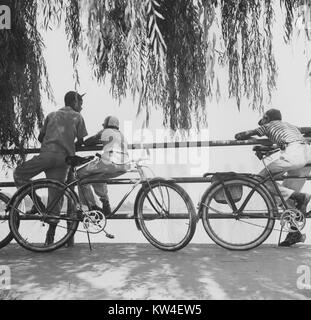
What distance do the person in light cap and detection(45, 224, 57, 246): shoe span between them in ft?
1.21

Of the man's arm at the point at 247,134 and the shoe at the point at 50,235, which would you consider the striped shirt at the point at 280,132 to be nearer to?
the man's arm at the point at 247,134

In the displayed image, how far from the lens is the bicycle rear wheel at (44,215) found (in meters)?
3.78

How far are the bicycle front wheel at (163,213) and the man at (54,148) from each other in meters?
0.82

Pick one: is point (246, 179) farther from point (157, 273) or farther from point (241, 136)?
point (157, 273)

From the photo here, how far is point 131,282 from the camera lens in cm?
280

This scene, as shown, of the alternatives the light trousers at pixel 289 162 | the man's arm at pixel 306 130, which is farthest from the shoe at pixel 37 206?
the man's arm at pixel 306 130

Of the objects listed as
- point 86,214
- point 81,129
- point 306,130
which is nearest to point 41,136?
point 81,129

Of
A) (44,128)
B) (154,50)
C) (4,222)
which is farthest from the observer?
(4,222)

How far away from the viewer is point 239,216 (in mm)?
3656

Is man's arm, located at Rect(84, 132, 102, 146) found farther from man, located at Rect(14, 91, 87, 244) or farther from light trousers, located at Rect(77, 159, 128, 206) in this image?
light trousers, located at Rect(77, 159, 128, 206)

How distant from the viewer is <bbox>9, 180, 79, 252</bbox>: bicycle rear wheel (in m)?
3.78

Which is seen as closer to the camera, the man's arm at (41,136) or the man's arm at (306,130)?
the man's arm at (306,130)

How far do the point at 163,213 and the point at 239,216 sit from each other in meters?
0.64

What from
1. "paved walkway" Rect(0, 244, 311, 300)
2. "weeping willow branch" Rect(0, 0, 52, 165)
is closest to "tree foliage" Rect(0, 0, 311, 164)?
"weeping willow branch" Rect(0, 0, 52, 165)
